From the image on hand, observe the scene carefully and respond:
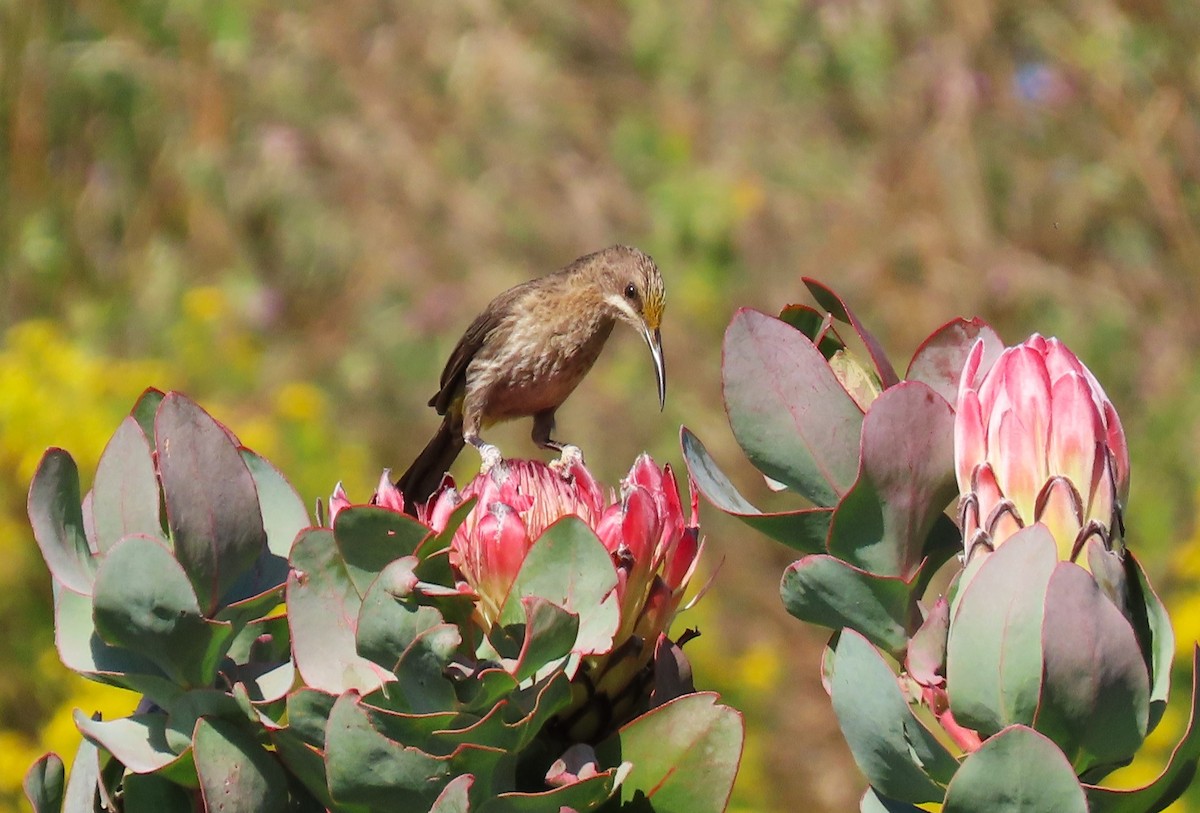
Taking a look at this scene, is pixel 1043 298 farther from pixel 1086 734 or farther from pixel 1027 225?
pixel 1086 734

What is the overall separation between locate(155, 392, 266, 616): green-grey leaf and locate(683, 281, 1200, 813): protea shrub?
0.43m

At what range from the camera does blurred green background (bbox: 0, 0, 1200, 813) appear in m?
6.17

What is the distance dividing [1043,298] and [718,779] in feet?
17.7

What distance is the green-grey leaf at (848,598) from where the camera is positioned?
1.31 meters

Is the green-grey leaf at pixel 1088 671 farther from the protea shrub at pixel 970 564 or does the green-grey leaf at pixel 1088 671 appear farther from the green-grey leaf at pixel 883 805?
Result: the green-grey leaf at pixel 883 805

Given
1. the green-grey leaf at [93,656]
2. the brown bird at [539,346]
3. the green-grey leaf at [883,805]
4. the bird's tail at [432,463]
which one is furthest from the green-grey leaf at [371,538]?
the brown bird at [539,346]

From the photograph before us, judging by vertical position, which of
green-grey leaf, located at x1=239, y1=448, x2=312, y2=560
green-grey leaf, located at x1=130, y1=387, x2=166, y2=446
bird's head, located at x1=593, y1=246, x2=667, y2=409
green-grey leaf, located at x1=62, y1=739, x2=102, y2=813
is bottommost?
bird's head, located at x1=593, y1=246, x2=667, y2=409

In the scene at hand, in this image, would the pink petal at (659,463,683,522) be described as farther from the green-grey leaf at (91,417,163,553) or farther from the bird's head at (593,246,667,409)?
the bird's head at (593,246,667,409)

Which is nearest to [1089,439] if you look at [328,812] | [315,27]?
[328,812]

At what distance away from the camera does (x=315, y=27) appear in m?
7.33

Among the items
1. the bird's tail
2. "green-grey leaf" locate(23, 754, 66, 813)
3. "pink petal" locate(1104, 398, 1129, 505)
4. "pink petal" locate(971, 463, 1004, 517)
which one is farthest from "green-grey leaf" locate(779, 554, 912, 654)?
the bird's tail

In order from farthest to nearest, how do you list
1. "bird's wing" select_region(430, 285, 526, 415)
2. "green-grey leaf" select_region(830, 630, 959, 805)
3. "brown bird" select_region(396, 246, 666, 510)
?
1. "bird's wing" select_region(430, 285, 526, 415)
2. "brown bird" select_region(396, 246, 666, 510)
3. "green-grey leaf" select_region(830, 630, 959, 805)

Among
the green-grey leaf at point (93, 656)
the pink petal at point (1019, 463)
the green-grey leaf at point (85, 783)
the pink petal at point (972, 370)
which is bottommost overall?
the green-grey leaf at point (85, 783)

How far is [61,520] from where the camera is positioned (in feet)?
4.57
